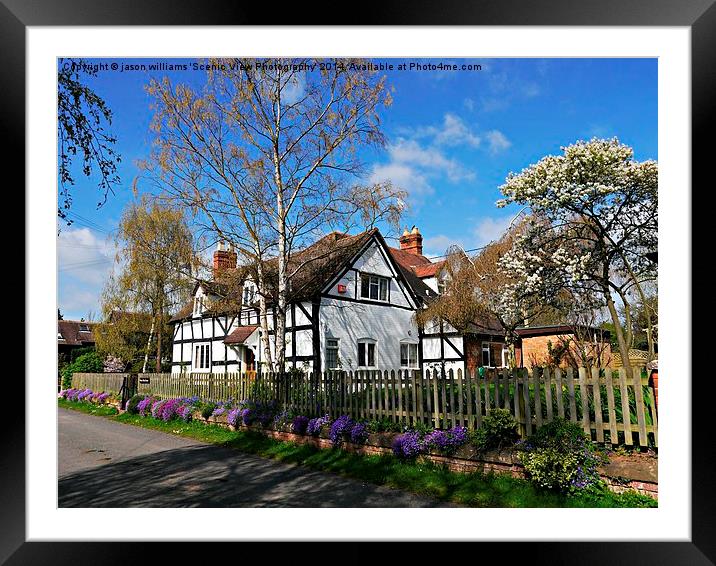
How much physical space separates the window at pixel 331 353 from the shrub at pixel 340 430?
9.11 metres

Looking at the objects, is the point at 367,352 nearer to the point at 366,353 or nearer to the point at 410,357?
the point at 366,353

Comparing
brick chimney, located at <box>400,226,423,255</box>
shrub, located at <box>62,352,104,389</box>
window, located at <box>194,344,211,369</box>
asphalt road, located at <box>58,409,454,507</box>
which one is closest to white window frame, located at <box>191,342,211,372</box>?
window, located at <box>194,344,211,369</box>

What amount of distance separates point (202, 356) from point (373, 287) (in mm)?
9725

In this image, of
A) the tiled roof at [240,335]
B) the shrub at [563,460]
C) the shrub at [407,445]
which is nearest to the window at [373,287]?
the tiled roof at [240,335]

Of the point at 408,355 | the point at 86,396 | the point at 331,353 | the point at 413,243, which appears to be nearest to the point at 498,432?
the point at 331,353

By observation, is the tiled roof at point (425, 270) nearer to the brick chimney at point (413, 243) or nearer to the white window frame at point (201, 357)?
the brick chimney at point (413, 243)

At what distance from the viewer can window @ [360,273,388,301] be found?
63.5 ft

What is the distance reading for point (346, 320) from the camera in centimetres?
1858

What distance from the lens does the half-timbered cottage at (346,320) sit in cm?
1753
